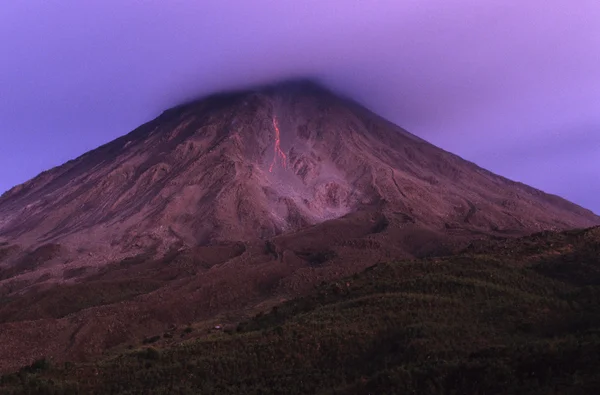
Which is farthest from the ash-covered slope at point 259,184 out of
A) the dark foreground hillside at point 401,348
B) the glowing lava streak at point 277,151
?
the dark foreground hillside at point 401,348

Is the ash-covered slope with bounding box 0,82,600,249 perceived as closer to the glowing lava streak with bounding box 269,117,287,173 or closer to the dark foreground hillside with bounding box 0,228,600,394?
the glowing lava streak with bounding box 269,117,287,173

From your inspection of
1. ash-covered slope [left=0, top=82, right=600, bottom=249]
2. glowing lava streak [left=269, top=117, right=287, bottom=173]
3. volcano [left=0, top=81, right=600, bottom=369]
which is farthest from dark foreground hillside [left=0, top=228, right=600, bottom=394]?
glowing lava streak [left=269, top=117, right=287, bottom=173]

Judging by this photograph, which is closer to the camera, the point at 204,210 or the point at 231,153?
the point at 204,210

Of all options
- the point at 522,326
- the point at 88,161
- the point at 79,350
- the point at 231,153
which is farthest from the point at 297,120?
the point at 522,326

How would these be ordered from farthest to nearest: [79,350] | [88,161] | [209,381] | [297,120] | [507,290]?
[88,161]
[297,120]
[79,350]
[507,290]
[209,381]

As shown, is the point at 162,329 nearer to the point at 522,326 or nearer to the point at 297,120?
the point at 522,326

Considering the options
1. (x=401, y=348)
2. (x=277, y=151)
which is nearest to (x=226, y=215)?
(x=277, y=151)

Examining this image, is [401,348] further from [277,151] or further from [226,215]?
[277,151]
